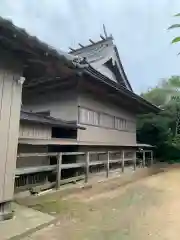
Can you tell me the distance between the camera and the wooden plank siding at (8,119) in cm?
455

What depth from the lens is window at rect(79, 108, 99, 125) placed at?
11859 millimetres

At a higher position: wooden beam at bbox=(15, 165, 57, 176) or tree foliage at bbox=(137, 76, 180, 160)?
tree foliage at bbox=(137, 76, 180, 160)

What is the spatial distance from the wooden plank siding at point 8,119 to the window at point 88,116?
697 cm

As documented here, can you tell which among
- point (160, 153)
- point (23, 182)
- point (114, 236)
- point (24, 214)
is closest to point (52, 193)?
point (23, 182)

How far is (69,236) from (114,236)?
0.77 meters

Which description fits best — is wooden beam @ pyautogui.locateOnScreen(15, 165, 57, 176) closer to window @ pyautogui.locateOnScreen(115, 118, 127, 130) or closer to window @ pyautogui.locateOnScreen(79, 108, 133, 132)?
window @ pyautogui.locateOnScreen(79, 108, 133, 132)

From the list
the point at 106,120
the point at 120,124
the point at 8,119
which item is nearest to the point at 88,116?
the point at 106,120

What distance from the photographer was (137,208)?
20.7 ft

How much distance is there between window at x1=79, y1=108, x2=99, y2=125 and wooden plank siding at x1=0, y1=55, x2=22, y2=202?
22.9ft

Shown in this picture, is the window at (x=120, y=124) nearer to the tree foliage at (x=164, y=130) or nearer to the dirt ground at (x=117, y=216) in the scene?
the tree foliage at (x=164, y=130)

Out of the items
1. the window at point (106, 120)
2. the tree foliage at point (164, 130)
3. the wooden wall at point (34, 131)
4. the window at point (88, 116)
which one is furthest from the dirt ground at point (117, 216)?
the tree foliage at point (164, 130)

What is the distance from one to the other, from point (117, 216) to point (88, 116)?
23.5ft

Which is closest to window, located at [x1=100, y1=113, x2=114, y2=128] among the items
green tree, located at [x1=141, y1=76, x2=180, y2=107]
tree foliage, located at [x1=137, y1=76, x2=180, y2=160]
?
tree foliage, located at [x1=137, y1=76, x2=180, y2=160]

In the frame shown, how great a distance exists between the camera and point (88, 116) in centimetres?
1232
